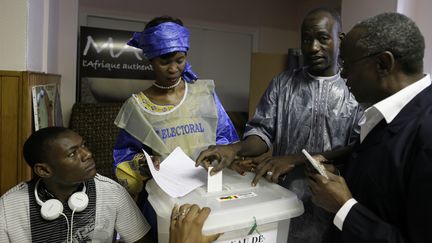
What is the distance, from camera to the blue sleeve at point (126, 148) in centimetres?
132

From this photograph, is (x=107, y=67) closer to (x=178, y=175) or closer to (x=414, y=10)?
(x=178, y=175)

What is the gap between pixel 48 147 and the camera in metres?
1.01

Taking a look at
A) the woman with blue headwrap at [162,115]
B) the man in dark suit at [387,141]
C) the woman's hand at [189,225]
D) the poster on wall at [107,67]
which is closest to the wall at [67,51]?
the poster on wall at [107,67]

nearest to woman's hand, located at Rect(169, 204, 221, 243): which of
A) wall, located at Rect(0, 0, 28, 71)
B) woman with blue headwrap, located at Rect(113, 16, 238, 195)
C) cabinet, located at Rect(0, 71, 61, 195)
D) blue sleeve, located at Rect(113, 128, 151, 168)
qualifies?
woman with blue headwrap, located at Rect(113, 16, 238, 195)

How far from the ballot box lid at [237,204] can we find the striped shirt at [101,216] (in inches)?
7.1

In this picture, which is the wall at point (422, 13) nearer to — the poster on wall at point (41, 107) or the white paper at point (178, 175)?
the white paper at point (178, 175)

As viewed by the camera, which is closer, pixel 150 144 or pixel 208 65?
pixel 150 144

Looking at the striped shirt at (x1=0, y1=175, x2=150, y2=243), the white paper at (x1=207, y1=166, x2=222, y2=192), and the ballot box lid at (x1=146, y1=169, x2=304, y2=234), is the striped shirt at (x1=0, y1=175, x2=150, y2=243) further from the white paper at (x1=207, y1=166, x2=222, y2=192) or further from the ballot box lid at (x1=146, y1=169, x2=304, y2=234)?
the white paper at (x1=207, y1=166, x2=222, y2=192)

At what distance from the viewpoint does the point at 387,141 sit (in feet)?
2.42

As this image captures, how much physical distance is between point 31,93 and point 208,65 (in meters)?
2.43

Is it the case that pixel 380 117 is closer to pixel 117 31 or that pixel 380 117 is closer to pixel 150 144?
pixel 150 144

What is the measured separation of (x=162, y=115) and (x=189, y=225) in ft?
2.01

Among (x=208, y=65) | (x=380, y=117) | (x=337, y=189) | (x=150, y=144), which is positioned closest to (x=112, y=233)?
(x=150, y=144)

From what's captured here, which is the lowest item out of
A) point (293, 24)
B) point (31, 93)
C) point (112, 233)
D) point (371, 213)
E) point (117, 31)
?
point (112, 233)
